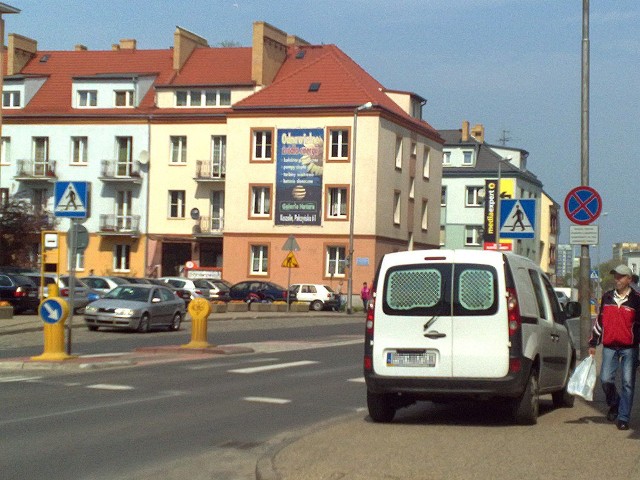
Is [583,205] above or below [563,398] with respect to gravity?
above

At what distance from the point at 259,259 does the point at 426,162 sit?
14.2m

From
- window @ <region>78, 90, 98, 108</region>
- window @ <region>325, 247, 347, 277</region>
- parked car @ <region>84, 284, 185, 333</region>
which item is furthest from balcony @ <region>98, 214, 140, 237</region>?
parked car @ <region>84, 284, 185, 333</region>

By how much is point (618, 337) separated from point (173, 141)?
61956 mm

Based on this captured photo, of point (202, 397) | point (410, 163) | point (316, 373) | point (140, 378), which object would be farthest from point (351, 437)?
point (410, 163)

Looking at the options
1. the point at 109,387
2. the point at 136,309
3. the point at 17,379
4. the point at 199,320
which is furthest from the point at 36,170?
the point at 109,387

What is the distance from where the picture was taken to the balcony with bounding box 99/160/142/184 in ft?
236

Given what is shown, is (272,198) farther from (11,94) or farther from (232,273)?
(11,94)

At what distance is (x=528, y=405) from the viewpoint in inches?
504

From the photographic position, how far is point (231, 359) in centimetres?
2417

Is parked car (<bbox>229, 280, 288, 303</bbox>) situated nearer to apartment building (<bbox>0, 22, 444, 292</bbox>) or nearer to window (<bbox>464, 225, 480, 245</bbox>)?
apartment building (<bbox>0, 22, 444, 292</bbox>)

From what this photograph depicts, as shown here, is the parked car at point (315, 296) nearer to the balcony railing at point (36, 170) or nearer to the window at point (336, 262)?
the window at point (336, 262)

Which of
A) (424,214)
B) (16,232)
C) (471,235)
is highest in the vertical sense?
(424,214)

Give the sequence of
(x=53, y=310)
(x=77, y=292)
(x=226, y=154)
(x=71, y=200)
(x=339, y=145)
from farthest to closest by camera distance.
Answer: (x=226, y=154) → (x=339, y=145) → (x=77, y=292) → (x=71, y=200) → (x=53, y=310)

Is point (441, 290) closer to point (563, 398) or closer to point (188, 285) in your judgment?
point (563, 398)
